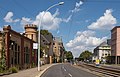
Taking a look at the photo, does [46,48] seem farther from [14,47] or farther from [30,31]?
[14,47]

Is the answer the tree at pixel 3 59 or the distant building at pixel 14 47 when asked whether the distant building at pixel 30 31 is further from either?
the tree at pixel 3 59

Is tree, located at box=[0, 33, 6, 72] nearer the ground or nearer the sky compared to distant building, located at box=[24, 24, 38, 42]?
nearer the ground

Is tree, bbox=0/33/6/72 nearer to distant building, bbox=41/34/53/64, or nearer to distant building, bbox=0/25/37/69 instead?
distant building, bbox=0/25/37/69

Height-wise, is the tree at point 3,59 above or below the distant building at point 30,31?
below

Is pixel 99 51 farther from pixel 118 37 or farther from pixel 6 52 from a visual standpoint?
pixel 6 52

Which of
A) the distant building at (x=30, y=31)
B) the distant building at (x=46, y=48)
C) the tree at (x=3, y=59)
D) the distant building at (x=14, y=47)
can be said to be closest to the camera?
the tree at (x=3, y=59)

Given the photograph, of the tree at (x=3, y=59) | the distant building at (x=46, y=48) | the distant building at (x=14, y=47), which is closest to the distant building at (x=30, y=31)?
the distant building at (x=14, y=47)

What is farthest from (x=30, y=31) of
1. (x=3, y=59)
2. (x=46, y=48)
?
(x=3, y=59)

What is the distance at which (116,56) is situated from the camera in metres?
132

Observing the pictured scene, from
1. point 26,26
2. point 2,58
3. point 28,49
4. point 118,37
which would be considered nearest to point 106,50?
point 118,37

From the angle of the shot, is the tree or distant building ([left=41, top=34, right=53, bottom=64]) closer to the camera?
the tree

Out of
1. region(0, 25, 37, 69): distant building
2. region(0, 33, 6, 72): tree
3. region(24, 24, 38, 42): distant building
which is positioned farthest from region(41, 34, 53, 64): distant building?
region(0, 33, 6, 72): tree

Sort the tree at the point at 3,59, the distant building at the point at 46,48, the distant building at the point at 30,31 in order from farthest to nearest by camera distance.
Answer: the distant building at the point at 46,48 → the distant building at the point at 30,31 → the tree at the point at 3,59

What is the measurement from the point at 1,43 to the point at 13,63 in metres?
6.03
